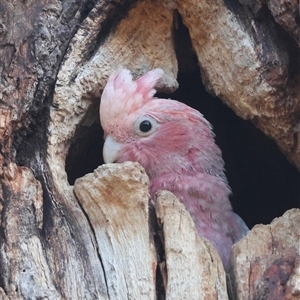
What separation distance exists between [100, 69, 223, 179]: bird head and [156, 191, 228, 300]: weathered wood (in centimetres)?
59

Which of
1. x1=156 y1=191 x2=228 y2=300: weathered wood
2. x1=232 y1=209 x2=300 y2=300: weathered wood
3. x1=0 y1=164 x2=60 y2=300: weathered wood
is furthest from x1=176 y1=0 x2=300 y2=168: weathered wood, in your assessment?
x1=0 y1=164 x2=60 y2=300: weathered wood

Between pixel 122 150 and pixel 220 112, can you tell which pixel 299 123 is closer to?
pixel 122 150

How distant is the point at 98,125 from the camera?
292cm

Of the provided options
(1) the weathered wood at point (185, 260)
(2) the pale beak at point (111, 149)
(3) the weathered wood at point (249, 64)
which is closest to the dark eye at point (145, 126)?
(2) the pale beak at point (111, 149)

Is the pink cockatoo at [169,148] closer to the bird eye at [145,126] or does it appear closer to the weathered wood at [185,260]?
the bird eye at [145,126]

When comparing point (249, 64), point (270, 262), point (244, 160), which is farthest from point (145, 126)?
point (244, 160)

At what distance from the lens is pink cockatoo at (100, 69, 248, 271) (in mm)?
2645

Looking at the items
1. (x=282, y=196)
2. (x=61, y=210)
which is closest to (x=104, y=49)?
(x=61, y=210)

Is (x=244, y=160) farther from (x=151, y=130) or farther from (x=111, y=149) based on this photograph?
(x=111, y=149)

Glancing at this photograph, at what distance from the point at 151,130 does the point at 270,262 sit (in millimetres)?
929

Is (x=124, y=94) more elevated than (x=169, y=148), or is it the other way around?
(x=124, y=94)

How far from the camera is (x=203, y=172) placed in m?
2.85

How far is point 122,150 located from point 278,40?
86 cm

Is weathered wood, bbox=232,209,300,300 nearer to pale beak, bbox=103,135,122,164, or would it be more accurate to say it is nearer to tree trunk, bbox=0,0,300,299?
tree trunk, bbox=0,0,300,299
